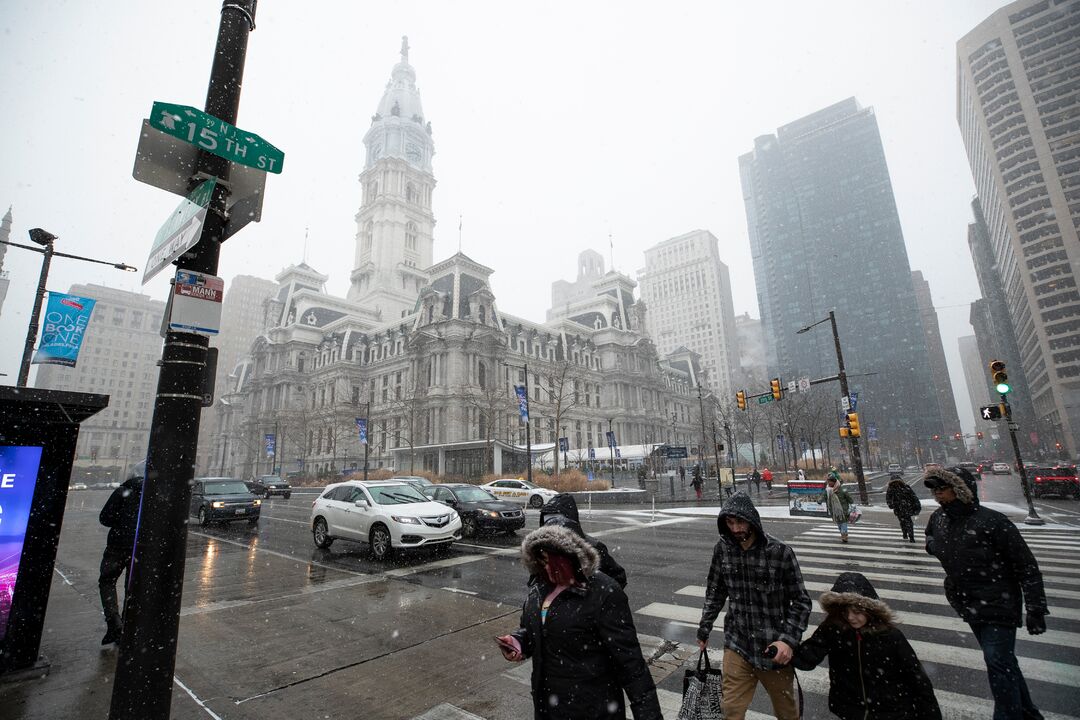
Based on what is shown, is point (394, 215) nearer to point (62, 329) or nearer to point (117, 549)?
point (62, 329)

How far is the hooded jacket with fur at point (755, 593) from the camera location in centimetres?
335

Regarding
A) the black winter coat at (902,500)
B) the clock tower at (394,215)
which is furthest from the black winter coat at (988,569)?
the clock tower at (394,215)

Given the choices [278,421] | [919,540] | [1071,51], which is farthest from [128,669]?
[1071,51]

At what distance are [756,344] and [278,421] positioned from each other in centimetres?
17052

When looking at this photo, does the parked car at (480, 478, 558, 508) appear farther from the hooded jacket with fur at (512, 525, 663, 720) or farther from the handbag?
the hooded jacket with fur at (512, 525, 663, 720)

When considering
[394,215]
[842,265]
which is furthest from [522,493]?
[842,265]

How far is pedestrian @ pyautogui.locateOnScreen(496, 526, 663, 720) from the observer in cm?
242

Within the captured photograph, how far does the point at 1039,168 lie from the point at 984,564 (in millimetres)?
118288

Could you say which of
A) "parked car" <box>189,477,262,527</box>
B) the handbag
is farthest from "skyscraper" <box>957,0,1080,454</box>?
"parked car" <box>189,477,262,527</box>

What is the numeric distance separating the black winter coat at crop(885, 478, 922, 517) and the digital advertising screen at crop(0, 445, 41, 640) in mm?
16455

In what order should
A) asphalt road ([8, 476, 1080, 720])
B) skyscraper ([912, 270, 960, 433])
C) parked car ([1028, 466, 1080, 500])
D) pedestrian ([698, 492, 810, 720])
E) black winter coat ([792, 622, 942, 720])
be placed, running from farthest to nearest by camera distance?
skyscraper ([912, 270, 960, 433]) < parked car ([1028, 466, 1080, 500]) < asphalt road ([8, 476, 1080, 720]) < pedestrian ([698, 492, 810, 720]) < black winter coat ([792, 622, 942, 720])

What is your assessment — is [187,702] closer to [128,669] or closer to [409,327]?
[128,669]

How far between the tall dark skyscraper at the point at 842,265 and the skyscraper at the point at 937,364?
11000 mm

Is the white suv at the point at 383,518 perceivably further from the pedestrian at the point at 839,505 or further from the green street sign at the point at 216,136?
the pedestrian at the point at 839,505
